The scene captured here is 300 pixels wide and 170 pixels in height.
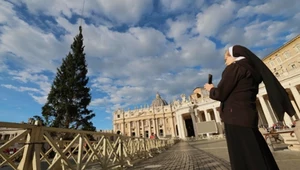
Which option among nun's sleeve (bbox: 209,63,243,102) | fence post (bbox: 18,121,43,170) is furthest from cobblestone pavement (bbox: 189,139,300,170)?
fence post (bbox: 18,121,43,170)

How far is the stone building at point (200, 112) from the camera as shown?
90.8ft

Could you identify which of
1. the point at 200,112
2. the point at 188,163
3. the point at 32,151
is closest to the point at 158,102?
the point at 200,112

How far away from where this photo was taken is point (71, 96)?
68.1 feet

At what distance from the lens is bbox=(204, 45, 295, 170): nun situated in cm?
161

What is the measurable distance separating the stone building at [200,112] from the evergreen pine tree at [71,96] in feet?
48.2

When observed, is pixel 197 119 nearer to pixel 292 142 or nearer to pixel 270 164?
pixel 292 142

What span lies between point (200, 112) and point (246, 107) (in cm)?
4719

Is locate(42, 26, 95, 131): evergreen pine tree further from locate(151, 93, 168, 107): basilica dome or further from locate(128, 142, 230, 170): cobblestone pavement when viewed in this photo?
locate(151, 93, 168, 107): basilica dome

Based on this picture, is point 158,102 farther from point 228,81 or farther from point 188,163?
point 228,81

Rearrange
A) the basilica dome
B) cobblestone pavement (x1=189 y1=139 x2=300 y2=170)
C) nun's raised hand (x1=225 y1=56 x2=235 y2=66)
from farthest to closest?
the basilica dome < cobblestone pavement (x1=189 y1=139 x2=300 y2=170) < nun's raised hand (x1=225 y1=56 x2=235 y2=66)

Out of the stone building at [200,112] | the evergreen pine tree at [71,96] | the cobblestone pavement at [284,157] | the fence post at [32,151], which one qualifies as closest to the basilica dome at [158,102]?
the stone building at [200,112]

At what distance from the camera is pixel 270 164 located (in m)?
1.58

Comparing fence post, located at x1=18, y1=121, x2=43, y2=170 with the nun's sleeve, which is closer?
the nun's sleeve

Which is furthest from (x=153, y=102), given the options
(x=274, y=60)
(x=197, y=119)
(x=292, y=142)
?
(x=292, y=142)
